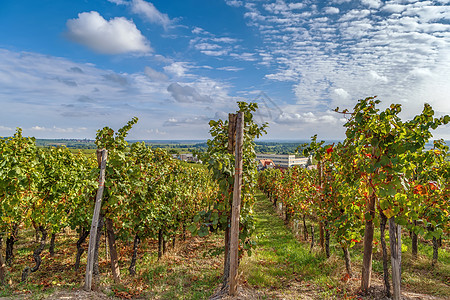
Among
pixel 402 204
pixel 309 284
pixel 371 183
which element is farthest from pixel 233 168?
pixel 309 284

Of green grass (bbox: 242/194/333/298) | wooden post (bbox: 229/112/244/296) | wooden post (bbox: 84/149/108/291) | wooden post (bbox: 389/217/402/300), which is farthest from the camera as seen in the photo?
green grass (bbox: 242/194/333/298)

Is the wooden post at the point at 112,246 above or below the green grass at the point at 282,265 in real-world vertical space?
above

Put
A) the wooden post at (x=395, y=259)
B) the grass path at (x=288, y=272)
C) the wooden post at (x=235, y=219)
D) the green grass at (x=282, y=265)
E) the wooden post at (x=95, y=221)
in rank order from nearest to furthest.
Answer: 1. the wooden post at (x=395, y=259)
2. the wooden post at (x=235, y=219)
3. the wooden post at (x=95, y=221)
4. the grass path at (x=288, y=272)
5. the green grass at (x=282, y=265)

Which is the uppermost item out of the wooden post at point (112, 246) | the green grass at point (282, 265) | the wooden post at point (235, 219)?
the wooden post at point (235, 219)

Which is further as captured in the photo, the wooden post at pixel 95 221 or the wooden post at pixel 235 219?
the wooden post at pixel 95 221

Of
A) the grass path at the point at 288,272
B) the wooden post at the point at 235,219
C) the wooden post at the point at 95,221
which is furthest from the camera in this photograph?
the grass path at the point at 288,272

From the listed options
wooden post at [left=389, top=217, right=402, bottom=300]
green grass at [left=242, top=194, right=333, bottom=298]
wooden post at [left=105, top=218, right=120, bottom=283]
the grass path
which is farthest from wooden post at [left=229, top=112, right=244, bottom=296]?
wooden post at [left=105, top=218, right=120, bottom=283]

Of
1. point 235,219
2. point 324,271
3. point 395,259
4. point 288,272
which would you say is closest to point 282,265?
point 288,272

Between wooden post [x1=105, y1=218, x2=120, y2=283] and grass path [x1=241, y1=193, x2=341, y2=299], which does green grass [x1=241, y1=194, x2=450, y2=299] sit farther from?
wooden post [x1=105, y1=218, x2=120, y2=283]

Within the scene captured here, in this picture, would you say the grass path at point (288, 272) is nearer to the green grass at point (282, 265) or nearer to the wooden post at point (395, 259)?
the green grass at point (282, 265)

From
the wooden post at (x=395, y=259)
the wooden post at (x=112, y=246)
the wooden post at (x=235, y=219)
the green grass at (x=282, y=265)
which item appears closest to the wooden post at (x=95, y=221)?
the wooden post at (x=112, y=246)

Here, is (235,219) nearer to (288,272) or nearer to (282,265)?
(288,272)

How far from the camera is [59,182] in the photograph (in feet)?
26.6

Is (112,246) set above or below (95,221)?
below
